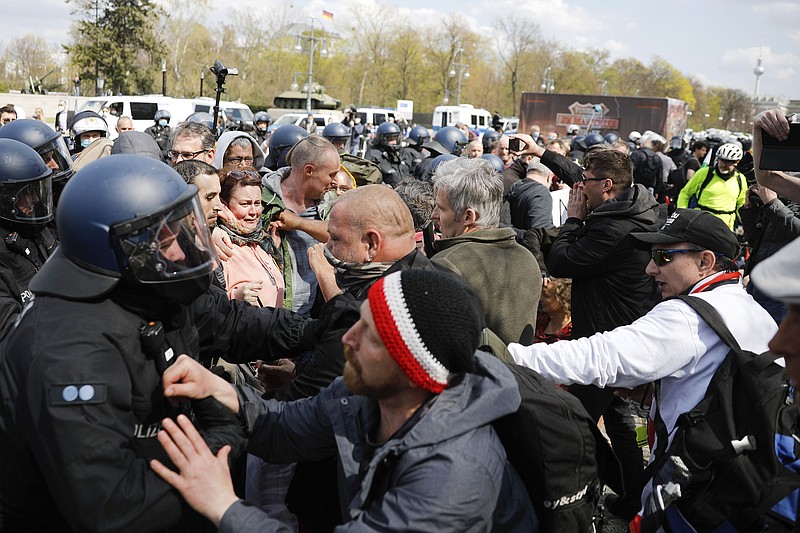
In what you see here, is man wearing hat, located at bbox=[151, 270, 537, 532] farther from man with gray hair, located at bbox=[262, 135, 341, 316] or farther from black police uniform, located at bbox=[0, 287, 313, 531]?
man with gray hair, located at bbox=[262, 135, 341, 316]

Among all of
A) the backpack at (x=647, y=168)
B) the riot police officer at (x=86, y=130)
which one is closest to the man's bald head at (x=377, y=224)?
the riot police officer at (x=86, y=130)

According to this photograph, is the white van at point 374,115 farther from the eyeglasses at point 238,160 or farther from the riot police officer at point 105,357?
the riot police officer at point 105,357

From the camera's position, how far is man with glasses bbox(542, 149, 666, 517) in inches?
169

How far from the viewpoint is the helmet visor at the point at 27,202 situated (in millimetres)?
3473

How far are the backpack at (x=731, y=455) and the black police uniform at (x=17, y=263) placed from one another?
2.65 m

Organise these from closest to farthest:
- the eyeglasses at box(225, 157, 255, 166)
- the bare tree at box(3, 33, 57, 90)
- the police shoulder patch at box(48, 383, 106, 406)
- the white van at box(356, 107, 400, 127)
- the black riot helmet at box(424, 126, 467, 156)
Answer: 1. the police shoulder patch at box(48, 383, 106, 406)
2. the eyeglasses at box(225, 157, 255, 166)
3. the black riot helmet at box(424, 126, 467, 156)
4. the white van at box(356, 107, 400, 127)
5. the bare tree at box(3, 33, 57, 90)

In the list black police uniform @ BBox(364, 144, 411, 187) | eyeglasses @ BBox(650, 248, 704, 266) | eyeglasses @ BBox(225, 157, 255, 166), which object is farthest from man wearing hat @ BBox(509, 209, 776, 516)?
black police uniform @ BBox(364, 144, 411, 187)

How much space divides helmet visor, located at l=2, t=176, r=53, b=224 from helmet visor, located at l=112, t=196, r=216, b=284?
1.80 meters

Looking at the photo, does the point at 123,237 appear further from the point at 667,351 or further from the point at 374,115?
the point at 374,115

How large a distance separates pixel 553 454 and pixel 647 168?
39.6 ft

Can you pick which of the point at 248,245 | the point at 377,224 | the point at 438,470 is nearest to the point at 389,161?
the point at 248,245

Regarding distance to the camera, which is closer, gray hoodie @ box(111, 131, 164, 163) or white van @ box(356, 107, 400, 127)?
gray hoodie @ box(111, 131, 164, 163)

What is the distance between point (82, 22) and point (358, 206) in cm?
5424

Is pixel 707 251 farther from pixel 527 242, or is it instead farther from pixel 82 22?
pixel 82 22
